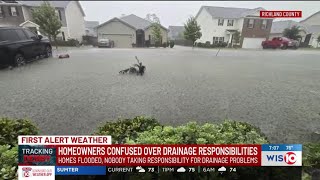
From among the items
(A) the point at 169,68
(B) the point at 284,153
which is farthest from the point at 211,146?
(A) the point at 169,68

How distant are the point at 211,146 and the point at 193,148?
213 millimetres

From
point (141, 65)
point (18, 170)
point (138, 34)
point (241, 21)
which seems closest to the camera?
point (18, 170)

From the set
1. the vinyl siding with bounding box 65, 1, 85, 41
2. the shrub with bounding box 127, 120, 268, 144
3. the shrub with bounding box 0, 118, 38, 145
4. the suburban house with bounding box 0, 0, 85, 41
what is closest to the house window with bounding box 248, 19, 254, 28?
the shrub with bounding box 127, 120, 268, 144

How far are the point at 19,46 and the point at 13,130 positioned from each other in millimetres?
2985

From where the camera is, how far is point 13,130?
2.74m

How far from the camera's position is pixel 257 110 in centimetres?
387

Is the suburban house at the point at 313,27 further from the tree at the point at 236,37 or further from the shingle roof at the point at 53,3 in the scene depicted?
the shingle roof at the point at 53,3

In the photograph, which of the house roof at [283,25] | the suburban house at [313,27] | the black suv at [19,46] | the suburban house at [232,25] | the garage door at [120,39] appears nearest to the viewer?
the suburban house at [313,27]

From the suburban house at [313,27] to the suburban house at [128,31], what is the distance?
7.21 feet

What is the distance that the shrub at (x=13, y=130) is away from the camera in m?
2.62

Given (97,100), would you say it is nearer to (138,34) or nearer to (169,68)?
(138,34)

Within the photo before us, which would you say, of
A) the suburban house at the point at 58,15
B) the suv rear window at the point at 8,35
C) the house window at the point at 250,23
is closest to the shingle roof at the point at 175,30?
the house window at the point at 250,23

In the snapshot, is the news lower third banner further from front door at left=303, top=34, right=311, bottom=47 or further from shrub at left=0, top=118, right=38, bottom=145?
front door at left=303, top=34, right=311, bottom=47

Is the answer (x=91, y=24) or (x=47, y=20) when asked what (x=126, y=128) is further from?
(x=47, y=20)
